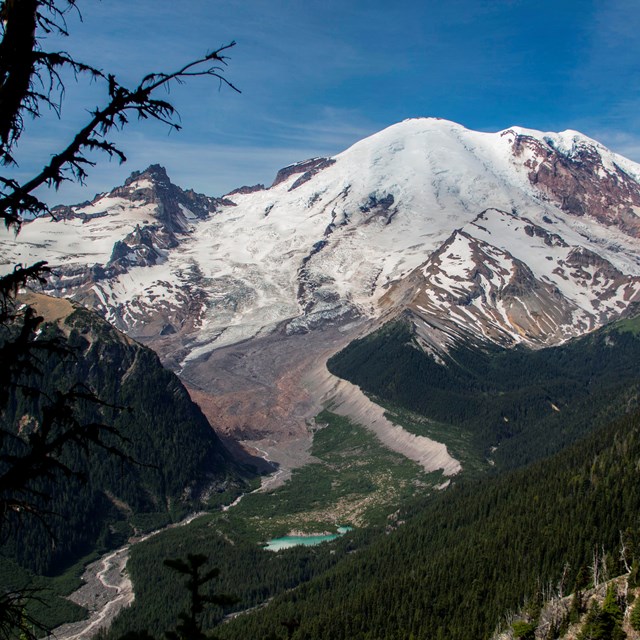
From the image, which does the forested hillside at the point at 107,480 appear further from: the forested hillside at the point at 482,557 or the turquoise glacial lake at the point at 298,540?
the forested hillside at the point at 482,557

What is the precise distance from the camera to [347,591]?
11300cm

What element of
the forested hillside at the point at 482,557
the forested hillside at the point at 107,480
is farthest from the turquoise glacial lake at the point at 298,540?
the forested hillside at the point at 107,480

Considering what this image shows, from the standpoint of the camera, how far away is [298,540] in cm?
15975

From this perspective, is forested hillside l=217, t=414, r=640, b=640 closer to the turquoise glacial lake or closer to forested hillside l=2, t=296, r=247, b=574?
the turquoise glacial lake

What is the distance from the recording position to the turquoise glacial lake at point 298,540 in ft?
503

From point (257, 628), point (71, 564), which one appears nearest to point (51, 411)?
point (257, 628)

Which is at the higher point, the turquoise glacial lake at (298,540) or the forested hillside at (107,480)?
the forested hillside at (107,480)

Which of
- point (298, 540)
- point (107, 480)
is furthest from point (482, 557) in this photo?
point (107, 480)

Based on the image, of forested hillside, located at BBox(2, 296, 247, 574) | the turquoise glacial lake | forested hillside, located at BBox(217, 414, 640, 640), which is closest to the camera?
forested hillside, located at BBox(217, 414, 640, 640)

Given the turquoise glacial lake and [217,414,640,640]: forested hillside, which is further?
the turquoise glacial lake

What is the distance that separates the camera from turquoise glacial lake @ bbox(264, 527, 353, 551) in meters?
153

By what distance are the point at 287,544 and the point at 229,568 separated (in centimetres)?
2210

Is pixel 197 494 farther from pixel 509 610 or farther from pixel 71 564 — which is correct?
pixel 509 610

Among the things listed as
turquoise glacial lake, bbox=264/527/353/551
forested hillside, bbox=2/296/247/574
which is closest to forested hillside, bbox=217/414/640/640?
turquoise glacial lake, bbox=264/527/353/551
